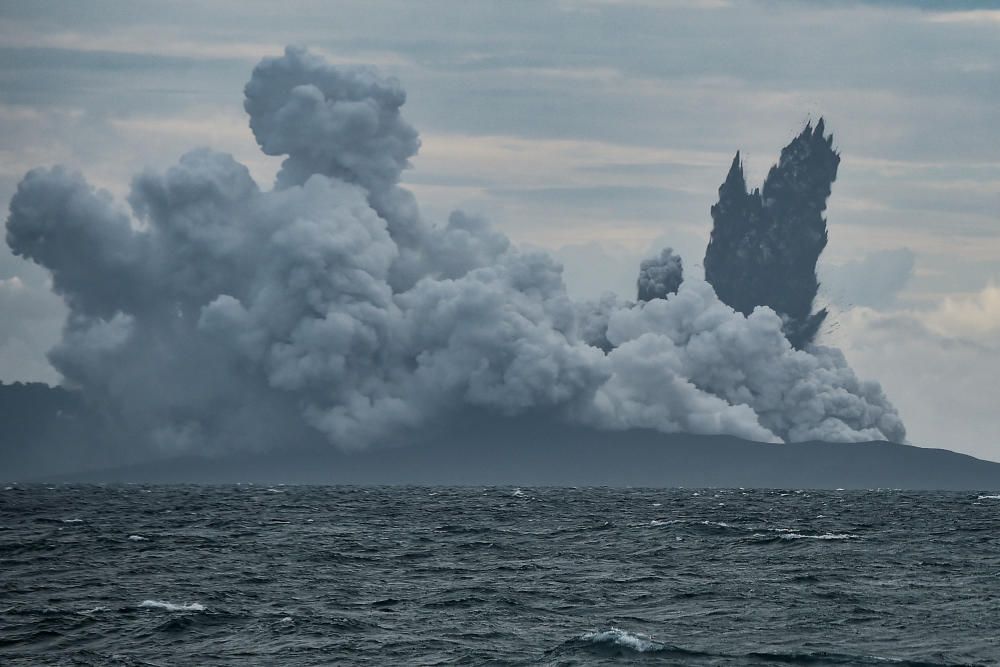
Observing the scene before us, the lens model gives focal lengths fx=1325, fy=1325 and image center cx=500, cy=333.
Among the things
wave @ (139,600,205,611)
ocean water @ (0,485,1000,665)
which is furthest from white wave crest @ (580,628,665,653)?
wave @ (139,600,205,611)

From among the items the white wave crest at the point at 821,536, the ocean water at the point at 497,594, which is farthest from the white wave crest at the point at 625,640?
the white wave crest at the point at 821,536

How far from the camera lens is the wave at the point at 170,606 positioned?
2265 inches

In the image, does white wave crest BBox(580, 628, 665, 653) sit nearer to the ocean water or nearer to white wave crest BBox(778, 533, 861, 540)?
the ocean water

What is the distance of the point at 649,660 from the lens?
47.2 meters

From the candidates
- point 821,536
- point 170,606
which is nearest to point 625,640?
point 170,606

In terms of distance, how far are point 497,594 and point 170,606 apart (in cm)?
1523

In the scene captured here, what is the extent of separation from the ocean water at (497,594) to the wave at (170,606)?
17 centimetres

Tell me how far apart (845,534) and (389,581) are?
44260mm

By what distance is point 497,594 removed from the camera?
6334cm

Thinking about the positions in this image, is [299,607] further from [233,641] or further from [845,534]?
[845,534]

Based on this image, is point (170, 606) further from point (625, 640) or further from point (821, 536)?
point (821, 536)

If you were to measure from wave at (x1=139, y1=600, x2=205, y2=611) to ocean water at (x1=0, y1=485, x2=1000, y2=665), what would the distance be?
17cm

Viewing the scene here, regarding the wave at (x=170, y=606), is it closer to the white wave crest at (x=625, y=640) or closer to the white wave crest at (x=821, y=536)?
the white wave crest at (x=625, y=640)

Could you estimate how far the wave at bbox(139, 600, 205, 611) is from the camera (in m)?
57.5
